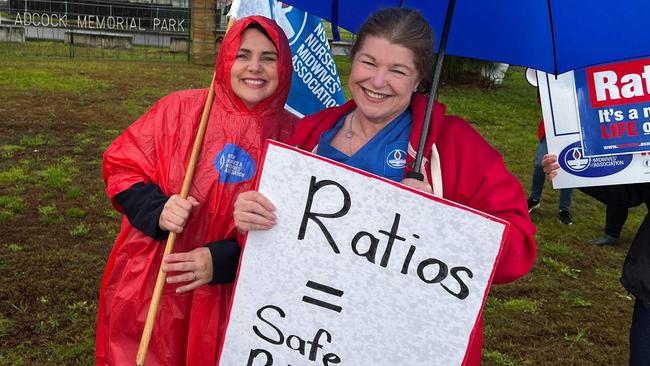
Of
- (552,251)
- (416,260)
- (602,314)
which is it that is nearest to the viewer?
(416,260)

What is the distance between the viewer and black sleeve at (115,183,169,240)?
84.2 inches

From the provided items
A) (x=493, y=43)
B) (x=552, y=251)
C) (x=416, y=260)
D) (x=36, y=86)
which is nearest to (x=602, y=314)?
(x=552, y=251)

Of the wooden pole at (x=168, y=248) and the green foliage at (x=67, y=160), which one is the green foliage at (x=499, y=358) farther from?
the green foliage at (x=67, y=160)

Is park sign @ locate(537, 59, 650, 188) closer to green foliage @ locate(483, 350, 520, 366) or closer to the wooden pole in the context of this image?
the wooden pole

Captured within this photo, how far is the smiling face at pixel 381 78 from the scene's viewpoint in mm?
1810

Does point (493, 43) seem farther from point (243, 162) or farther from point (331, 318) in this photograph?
point (331, 318)

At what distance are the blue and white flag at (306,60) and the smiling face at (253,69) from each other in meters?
0.83

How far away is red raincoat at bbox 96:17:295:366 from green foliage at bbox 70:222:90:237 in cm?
315

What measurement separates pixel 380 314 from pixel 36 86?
10413mm

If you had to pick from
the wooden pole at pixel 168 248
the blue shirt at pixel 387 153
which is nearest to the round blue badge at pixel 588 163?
the blue shirt at pixel 387 153

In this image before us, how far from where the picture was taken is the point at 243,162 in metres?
2.21

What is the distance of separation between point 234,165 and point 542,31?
112 centimetres

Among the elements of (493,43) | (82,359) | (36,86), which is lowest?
(82,359)

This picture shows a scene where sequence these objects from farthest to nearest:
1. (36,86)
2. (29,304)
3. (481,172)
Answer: (36,86)
(29,304)
(481,172)
